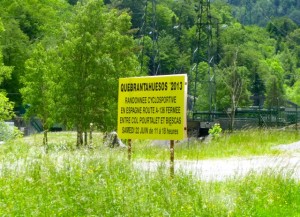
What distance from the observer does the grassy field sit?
7.85 meters

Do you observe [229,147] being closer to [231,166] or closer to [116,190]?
[231,166]

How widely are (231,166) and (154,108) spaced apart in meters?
4.09

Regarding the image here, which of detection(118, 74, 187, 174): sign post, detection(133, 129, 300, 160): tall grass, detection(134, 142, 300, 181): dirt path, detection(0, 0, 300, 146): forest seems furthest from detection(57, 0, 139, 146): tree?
detection(118, 74, 187, 174): sign post

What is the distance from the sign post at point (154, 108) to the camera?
10.8 meters

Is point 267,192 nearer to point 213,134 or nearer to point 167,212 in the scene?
point 167,212

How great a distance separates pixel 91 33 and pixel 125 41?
2.75 meters

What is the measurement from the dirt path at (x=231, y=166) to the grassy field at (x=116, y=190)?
476 millimetres

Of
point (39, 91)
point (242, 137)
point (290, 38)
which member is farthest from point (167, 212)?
point (290, 38)

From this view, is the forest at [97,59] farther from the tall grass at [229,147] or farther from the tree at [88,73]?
the tall grass at [229,147]

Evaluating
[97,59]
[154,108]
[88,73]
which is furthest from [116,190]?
[88,73]

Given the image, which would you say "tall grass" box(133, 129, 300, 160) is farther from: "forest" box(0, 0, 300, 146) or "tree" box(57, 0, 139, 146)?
"forest" box(0, 0, 300, 146)

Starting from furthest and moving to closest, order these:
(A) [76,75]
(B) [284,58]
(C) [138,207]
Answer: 1. (B) [284,58]
2. (A) [76,75]
3. (C) [138,207]

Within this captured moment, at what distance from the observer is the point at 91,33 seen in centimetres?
2897

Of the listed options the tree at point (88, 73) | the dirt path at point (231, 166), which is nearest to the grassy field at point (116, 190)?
the dirt path at point (231, 166)
